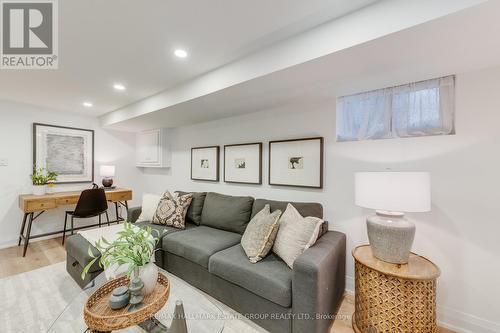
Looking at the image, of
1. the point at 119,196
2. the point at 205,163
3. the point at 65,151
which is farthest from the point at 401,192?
the point at 65,151

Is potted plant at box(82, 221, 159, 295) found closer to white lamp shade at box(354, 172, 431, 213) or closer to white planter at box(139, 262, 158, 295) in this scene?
white planter at box(139, 262, 158, 295)

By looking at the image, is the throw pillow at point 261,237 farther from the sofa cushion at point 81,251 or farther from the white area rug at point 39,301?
the sofa cushion at point 81,251

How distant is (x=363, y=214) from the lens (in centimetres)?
212

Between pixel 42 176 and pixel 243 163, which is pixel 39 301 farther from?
pixel 243 163

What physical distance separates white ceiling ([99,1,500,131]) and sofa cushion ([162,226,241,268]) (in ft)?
5.06

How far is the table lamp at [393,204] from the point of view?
144 centimetres

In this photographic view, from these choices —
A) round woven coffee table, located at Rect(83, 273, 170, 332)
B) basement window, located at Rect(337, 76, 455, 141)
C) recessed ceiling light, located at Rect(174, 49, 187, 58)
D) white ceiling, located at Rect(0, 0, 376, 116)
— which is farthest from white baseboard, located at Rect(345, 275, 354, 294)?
recessed ceiling light, located at Rect(174, 49, 187, 58)

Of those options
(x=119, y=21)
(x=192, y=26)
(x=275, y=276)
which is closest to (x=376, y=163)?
(x=275, y=276)

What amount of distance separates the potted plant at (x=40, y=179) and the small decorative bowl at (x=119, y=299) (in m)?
3.19

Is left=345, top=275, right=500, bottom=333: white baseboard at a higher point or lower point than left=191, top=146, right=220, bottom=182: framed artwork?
lower

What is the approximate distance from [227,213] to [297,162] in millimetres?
1075

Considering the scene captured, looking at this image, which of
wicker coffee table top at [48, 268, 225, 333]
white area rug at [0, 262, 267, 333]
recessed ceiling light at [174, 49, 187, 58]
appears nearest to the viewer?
wicker coffee table top at [48, 268, 225, 333]

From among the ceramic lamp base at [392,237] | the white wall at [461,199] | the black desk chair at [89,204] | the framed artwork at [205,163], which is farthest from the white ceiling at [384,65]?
the black desk chair at [89,204]

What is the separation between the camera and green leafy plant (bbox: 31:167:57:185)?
3301mm
